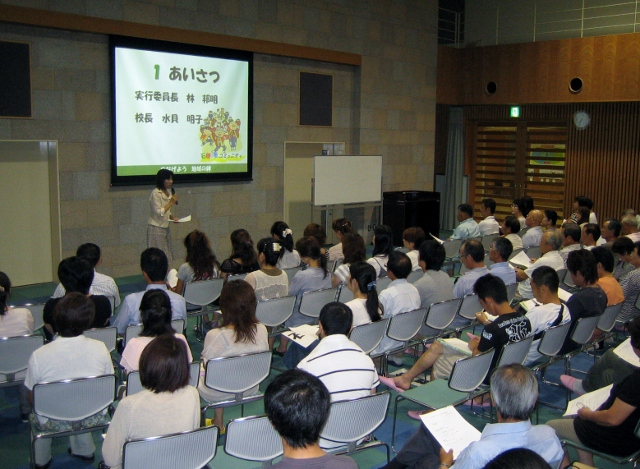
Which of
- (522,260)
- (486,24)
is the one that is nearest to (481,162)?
(486,24)

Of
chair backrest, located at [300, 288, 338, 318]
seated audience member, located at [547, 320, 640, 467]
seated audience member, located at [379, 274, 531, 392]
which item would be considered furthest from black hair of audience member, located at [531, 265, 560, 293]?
chair backrest, located at [300, 288, 338, 318]

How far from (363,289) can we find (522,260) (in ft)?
10.5

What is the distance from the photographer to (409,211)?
1185 centimetres

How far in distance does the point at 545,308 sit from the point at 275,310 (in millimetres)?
2084

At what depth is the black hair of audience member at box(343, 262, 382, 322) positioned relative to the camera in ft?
15.7

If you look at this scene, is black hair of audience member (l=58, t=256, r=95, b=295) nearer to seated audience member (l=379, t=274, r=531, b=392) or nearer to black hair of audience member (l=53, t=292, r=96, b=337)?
black hair of audience member (l=53, t=292, r=96, b=337)

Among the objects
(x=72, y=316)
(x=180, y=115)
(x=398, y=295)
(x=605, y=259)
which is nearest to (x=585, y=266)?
(x=605, y=259)

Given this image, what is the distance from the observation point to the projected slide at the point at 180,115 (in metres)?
8.72

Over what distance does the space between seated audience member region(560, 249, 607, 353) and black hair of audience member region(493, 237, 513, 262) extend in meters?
0.73

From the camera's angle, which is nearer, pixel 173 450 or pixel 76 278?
pixel 173 450

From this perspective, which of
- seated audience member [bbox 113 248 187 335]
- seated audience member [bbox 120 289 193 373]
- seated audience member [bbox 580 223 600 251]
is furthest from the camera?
seated audience member [bbox 580 223 600 251]

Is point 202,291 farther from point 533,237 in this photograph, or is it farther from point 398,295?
point 533,237

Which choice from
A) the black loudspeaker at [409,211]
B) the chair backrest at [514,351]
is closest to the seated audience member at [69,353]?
the chair backrest at [514,351]

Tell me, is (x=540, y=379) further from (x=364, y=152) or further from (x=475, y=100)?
(x=475, y=100)
